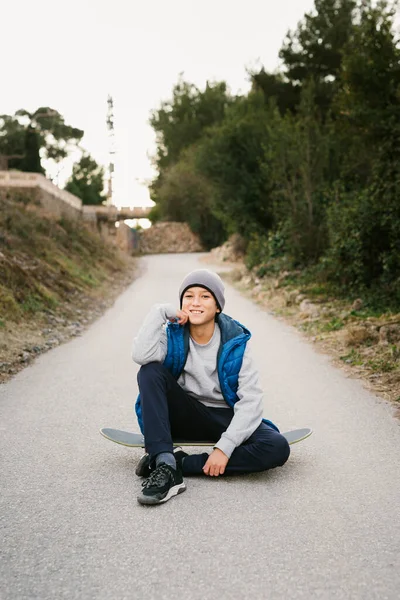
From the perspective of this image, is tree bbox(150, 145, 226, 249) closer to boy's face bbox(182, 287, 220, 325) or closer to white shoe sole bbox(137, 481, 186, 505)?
boy's face bbox(182, 287, 220, 325)

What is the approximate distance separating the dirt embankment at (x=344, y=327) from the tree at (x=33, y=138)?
29.0m

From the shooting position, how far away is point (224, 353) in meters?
3.87

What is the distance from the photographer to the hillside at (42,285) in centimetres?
884

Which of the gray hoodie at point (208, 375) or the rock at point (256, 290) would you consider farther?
the rock at point (256, 290)

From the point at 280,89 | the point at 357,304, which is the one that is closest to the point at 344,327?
the point at 357,304

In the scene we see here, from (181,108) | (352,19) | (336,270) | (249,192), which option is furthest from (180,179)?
(336,270)

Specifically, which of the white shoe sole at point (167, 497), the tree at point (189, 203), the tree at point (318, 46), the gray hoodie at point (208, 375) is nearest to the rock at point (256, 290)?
the gray hoodie at point (208, 375)

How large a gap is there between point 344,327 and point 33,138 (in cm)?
3706

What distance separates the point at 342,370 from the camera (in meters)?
7.28

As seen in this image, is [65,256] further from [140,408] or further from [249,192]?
[140,408]

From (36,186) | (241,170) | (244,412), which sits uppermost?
(241,170)

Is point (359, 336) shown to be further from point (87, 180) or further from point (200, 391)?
point (87, 180)

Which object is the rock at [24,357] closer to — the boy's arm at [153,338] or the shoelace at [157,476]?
the boy's arm at [153,338]

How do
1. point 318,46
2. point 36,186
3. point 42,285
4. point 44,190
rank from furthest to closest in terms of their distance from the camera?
1. point 318,46
2. point 44,190
3. point 36,186
4. point 42,285
